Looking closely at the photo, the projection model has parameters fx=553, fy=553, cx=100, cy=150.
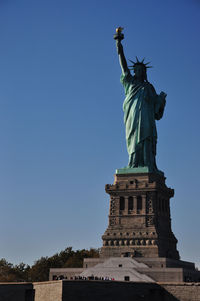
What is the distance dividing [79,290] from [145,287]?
18.5ft

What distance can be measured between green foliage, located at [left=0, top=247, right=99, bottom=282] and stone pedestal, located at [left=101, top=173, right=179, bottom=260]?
604 inches

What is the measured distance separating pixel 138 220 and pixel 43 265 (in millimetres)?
22163

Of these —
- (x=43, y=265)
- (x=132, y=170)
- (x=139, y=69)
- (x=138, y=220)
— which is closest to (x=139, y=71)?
(x=139, y=69)

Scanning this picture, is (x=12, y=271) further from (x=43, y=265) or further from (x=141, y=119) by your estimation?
(x=141, y=119)

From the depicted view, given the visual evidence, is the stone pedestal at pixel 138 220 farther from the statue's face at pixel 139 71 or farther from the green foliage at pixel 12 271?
the green foliage at pixel 12 271

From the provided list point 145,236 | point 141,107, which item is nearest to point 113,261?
point 145,236

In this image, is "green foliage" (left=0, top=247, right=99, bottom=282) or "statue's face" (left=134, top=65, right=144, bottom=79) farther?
"green foliage" (left=0, top=247, right=99, bottom=282)

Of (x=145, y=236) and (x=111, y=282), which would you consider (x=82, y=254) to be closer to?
(x=145, y=236)

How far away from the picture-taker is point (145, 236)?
182 ft

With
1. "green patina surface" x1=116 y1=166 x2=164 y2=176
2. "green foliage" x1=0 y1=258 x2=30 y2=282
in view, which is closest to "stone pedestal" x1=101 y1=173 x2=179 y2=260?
"green patina surface" x1=116 y1=166 x2=164 y2=176

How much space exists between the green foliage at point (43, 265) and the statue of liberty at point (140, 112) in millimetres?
18544

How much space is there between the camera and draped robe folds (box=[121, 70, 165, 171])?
60594 mm

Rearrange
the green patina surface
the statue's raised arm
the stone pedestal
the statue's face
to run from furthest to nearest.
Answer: the statue's face < the statue's raised arm < the green patina surface < the stone pedestal

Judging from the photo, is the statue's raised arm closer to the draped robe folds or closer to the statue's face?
the draped robe folds
